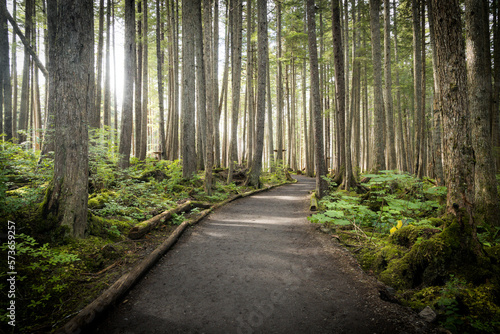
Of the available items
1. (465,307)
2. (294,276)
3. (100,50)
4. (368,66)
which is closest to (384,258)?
(465,307)

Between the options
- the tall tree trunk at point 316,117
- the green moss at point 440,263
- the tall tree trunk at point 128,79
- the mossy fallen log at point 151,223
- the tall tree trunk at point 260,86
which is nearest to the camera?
the green moss at point 440,263

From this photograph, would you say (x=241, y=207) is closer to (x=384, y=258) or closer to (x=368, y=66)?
(x=384, y=258)

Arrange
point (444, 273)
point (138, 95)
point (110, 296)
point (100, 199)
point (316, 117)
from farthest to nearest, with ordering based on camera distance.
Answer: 1. point (138, 95)
2. point (316, 117)
3. point (100, 199)
4. point (444, 273)
5. point (110, 296)

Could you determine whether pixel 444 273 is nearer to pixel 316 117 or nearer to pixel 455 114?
pixel 455 114

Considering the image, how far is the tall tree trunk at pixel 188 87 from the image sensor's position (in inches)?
416

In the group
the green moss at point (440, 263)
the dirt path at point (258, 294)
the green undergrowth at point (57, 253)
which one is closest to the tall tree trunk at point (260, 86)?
the green undergrowth at point (57, 253)

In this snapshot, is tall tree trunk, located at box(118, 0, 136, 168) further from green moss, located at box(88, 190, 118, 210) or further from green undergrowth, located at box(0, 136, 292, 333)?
green undergrowth, located at box(0, 136, 292, 333)

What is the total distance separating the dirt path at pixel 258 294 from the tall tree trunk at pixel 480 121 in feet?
11.9

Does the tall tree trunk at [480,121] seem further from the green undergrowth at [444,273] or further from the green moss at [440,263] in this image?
the green moss at [440,263]

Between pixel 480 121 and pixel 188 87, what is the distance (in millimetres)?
10569

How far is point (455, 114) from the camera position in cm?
347

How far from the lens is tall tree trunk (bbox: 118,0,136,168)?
9.93m

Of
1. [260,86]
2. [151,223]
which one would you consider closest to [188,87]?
[260,86]

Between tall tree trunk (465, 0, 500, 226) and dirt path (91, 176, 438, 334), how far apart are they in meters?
3.62
